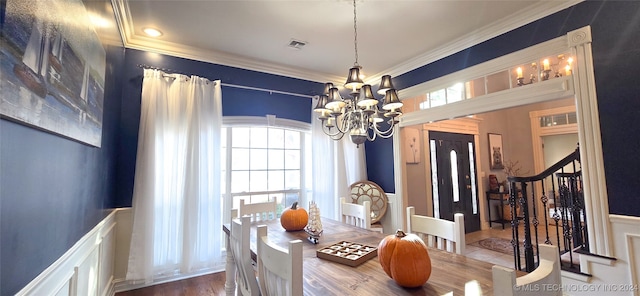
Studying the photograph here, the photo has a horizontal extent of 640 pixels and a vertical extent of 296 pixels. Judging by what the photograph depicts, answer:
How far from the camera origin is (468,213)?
539cm

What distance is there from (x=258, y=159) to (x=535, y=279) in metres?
3.35

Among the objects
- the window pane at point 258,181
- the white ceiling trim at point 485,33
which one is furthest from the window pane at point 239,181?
the white ceiling trim at point 485,33

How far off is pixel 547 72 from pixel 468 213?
363 cm

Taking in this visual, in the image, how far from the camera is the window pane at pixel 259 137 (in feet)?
12.4

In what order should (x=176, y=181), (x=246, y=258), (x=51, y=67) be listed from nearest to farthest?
(x=51, y=67) → (x=246, y=258) → (x=176, y=181)

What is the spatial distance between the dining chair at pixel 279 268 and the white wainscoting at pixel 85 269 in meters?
0.82

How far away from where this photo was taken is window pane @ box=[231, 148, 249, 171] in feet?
11.9

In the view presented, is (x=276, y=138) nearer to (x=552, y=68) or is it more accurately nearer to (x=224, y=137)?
(x=224, y=137)

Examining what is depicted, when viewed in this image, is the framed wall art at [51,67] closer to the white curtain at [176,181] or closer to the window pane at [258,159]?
the white curtain at [176,181]

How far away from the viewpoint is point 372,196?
414 centimetres

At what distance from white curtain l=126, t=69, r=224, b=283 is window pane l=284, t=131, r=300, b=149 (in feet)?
3.54

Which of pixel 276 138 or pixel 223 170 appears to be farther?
pixel 276 138

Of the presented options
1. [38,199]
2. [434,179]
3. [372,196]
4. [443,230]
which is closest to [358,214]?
[443,230]

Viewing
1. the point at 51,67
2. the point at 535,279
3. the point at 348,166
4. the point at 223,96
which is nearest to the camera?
the point at 535,279
